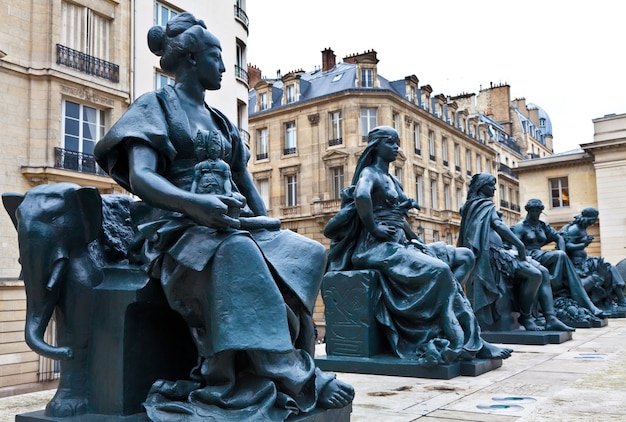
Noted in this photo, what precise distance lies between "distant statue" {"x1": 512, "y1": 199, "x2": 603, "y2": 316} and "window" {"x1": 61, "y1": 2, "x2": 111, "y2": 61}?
43.7 ft

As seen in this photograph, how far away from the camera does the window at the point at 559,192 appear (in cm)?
3362

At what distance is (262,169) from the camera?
124ft

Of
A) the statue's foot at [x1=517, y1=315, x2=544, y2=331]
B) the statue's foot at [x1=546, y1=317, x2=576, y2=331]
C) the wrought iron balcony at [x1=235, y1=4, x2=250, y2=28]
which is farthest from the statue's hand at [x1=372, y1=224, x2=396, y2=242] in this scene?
the wrought iron balcony at [x1=235, y1=4, x2=250, y2=28]

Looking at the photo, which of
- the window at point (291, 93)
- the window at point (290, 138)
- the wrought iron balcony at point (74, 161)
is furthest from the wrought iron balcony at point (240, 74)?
the window at point (291, 93)

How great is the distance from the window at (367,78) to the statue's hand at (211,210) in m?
33.5

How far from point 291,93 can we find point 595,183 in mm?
17146

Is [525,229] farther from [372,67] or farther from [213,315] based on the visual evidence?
[372,67]

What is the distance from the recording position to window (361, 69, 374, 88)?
35.3 meters

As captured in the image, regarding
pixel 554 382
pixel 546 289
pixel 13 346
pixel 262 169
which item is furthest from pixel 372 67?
pixel 554 382

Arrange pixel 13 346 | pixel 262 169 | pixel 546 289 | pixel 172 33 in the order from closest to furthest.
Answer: pixel 172 33
pixel 546 289
pixel 13 346
pixel 262 169

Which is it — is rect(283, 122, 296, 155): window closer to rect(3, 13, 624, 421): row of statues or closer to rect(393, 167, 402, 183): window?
rect(393, 167, 402, 183): window

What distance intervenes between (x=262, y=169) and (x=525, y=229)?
91.3ft

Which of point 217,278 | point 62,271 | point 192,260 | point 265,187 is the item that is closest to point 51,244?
point 62,271

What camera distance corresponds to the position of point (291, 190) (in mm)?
36625
